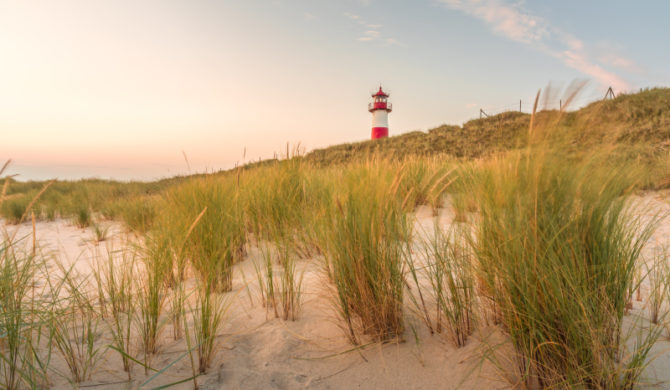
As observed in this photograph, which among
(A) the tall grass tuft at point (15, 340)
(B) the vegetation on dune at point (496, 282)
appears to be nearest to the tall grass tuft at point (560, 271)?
(B) the vegetation on dune at point (496, 282)

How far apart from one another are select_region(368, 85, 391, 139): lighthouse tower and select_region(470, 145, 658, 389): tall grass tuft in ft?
85.2

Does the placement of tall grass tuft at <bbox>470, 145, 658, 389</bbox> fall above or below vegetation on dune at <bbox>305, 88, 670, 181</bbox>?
below

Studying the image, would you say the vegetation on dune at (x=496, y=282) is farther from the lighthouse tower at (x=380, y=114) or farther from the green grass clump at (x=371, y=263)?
the lighthouse tower at (x=380, y=114)

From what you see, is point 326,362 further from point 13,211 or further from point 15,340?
point 13,211

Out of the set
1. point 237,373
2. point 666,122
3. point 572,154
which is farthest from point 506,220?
point 666,122

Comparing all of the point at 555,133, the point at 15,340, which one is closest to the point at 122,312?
the point at 15,340

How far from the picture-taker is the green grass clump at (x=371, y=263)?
1.54 meters

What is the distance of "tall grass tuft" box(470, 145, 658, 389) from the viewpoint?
115 cm

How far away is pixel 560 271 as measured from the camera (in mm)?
1259

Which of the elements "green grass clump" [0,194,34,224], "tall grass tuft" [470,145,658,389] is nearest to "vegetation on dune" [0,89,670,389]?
"tall grass tuft" [470,145,658,389]

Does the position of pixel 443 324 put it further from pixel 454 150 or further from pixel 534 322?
pixel 454 150

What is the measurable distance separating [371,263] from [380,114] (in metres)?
26.7

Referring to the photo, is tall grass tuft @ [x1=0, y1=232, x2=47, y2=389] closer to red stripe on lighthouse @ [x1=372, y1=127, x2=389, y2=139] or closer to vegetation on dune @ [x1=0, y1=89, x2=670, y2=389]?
vegetation on dune @ [x1=0, y1=89, x2=670, y2=389]

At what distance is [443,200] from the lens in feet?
17.0
